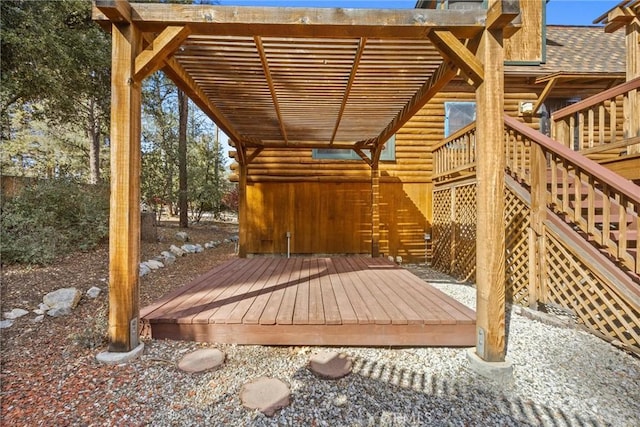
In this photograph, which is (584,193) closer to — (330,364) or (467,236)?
(467,236)

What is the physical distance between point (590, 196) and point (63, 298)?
18.8ft

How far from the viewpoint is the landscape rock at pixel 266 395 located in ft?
5.99

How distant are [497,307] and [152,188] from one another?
953 cm

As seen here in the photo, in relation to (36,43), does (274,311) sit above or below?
below

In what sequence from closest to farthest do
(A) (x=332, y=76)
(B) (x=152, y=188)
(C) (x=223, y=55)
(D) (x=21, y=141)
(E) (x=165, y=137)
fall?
1. (C) (x=223, y=55)
2. (A) (x=332, y=76)
3. (B) (x=152, y=188)
4. (E) (x=165, y=137)
5. (D) (x=21, y=141)

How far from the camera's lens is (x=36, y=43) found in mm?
5332

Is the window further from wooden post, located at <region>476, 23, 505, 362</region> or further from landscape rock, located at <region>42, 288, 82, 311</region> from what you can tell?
landscape rock, located at <region>42, 288, 82, 311</region>

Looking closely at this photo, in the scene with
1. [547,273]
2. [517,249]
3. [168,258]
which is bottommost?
[168,258]

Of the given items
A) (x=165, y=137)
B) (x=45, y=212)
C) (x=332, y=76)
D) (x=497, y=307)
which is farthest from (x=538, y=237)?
(x=165, y=137)

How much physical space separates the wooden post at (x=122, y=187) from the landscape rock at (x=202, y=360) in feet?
1.42

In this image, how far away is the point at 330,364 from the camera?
7.48 ft

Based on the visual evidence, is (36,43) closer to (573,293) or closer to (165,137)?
(165,137)

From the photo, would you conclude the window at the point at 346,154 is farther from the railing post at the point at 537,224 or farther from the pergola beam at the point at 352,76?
the railing post at the point at 537,224

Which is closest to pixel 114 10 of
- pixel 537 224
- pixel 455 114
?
pixel 537 224
